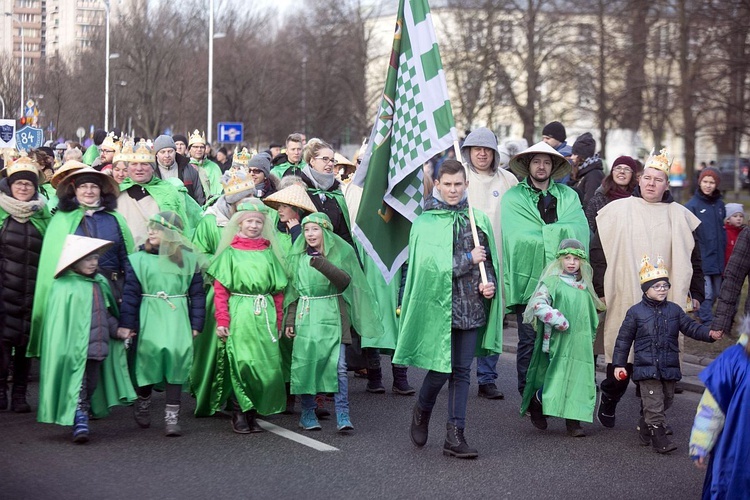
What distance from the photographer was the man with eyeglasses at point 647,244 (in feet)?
30.5

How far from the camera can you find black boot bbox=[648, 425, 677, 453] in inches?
320

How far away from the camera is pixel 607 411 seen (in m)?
8.88

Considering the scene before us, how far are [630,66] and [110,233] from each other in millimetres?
25027

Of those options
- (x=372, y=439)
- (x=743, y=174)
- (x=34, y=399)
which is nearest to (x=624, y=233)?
(x=372, y=439)

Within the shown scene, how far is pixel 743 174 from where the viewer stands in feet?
184

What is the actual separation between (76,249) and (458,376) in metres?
2.74

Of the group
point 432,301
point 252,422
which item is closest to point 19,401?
point 252,422

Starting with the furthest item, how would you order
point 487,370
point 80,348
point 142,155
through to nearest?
point 142,155
point 487,370
point 80,348

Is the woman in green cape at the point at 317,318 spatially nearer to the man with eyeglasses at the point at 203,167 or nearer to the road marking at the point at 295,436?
the road marking at the point at 295,436

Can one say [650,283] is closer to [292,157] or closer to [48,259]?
[48,259]

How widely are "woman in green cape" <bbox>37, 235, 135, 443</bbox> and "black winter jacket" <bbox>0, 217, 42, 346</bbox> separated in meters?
0.95

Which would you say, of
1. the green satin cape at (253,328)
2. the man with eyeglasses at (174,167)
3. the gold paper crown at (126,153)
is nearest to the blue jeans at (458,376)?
the green satin cape at (253,328)

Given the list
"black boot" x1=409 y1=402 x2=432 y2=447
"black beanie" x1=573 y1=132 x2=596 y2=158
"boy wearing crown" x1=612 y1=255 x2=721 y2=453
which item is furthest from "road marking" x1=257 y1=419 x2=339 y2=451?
"black beanie" x1=573 y1=132 x2=596 y2=158

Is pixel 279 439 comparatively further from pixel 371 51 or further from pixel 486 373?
pixel 371 51
